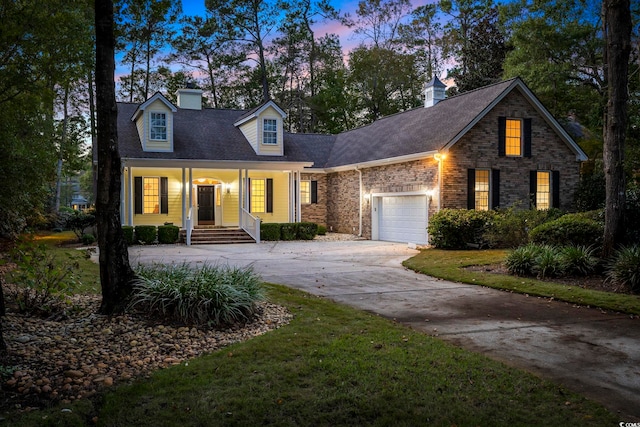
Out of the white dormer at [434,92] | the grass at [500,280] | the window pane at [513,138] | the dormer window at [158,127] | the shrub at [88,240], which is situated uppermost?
the white dormer at [434,92]

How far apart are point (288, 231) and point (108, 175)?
15.6m

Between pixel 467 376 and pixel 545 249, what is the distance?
753 cm

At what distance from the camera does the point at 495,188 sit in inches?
743

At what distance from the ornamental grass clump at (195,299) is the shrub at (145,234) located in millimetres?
13377

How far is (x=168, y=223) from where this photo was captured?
21.8 meters

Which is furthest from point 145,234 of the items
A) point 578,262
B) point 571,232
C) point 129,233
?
point 578,262

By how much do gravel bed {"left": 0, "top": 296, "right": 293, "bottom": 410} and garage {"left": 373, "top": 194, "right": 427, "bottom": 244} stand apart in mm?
13135

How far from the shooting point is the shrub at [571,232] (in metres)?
11.3

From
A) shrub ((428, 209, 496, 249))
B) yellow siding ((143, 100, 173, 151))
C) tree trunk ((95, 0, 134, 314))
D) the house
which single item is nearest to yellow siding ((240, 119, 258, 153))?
the house

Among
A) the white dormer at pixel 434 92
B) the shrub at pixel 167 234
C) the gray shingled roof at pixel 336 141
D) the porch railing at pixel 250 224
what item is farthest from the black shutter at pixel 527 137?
the shrub at pixel 167 234

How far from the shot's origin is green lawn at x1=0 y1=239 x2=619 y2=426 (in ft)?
12.0

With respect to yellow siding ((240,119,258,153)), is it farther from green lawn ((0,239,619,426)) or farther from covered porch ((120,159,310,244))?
green lawn ((0,239,619,426))

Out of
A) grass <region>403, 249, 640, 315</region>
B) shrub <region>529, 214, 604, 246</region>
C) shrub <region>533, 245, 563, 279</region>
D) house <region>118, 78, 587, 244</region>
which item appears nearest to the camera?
grass <region>403, 249, 640, 315</region>

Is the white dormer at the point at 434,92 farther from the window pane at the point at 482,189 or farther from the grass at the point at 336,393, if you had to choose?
the grass at the point at 336,393
